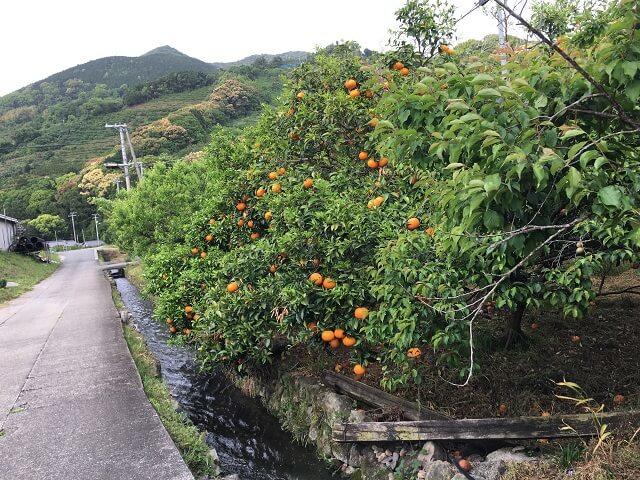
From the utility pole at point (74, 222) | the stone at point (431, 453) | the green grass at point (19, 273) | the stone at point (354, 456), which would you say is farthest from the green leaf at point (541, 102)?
the utility pole at point (74, 222)

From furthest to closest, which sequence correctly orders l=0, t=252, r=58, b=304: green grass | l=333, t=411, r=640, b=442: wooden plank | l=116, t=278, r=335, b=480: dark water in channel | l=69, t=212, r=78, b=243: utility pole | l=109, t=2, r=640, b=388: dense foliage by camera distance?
l=69, t=212, r=78, b=243: utility pole → l=0, t=252, r=58, b=304: green grass → l=116, t=278, r=335, b=480: dark water in channel → l=333, t=411, r=640, b=442: wooden plank → l=109, t=2, r=640, b=388: dense foliage

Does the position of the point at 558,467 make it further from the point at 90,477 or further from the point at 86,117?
the point at 86,117

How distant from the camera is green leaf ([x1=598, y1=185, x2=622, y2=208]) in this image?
1998 millimetres

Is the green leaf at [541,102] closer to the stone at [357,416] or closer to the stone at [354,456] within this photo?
the stone at [357,416]

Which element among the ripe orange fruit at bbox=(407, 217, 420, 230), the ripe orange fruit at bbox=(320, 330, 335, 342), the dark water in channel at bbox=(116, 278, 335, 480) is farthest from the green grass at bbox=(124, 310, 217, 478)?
the ripe orange fruit at bbox=(407, 217, 420, 230)

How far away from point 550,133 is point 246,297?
3953 millimetres

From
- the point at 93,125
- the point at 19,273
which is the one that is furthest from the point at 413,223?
the point at 93,125

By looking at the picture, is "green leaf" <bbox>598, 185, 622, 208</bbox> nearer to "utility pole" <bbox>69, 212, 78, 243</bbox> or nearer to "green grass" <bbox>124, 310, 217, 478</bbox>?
"green grass" <bbox>124, 310, 217, 478</bbox>

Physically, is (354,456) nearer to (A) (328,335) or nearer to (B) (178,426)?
(A) (328,335)

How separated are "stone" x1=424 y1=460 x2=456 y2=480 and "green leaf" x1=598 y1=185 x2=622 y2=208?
9.22 ft

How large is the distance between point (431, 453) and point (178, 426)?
2.59 m

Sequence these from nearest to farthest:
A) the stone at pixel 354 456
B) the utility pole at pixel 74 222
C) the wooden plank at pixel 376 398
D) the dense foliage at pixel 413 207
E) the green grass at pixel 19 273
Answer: the dense foliage at pixel 413 207 < the wooden plank at pixel 376 398 < the stone at pixel 354 456 < the green grass at pixel 19 273 < the utility pole at pixel 74 222

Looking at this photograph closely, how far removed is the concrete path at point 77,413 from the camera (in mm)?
3936

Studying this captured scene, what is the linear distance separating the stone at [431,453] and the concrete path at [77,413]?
2.02 m
